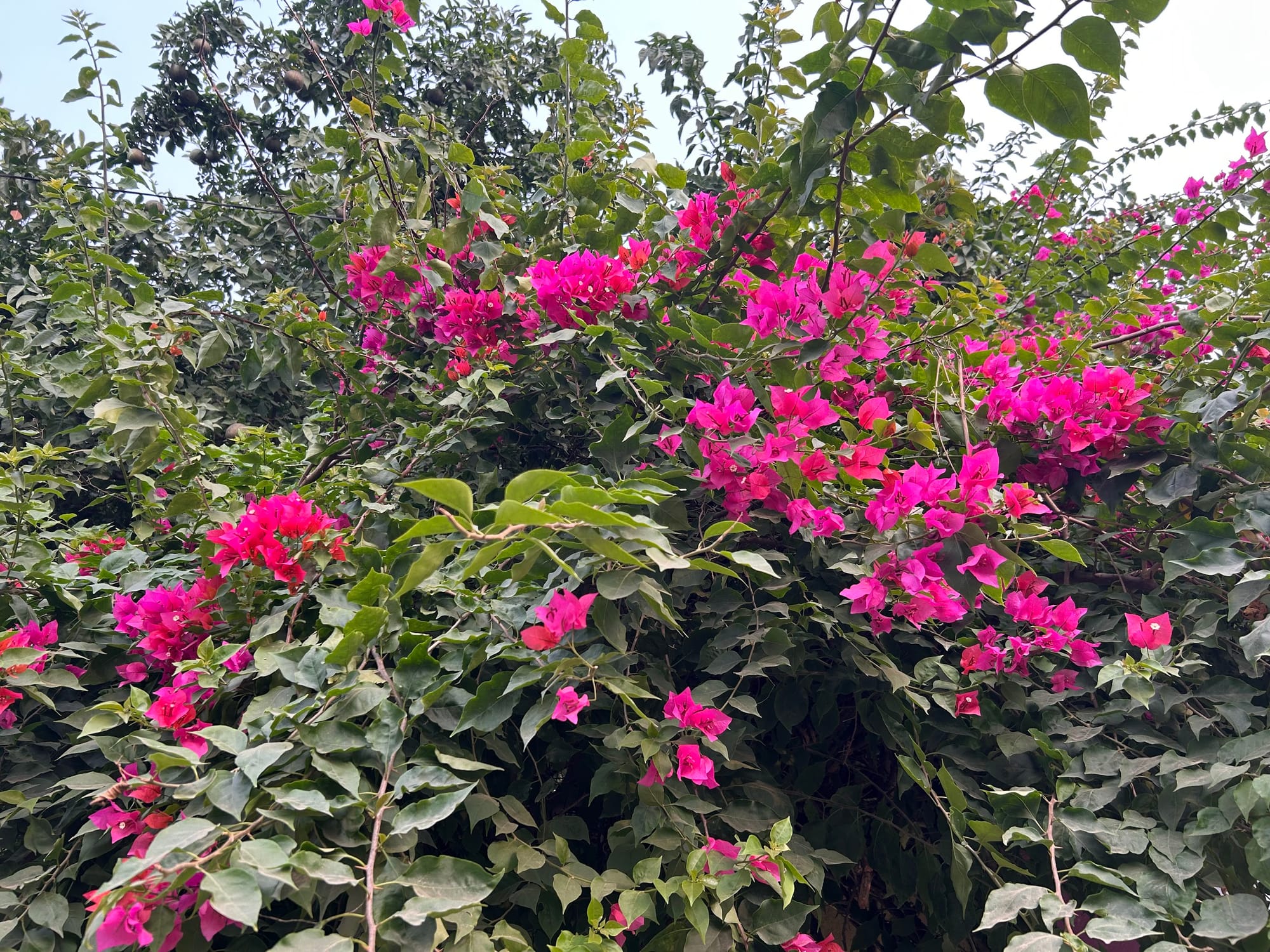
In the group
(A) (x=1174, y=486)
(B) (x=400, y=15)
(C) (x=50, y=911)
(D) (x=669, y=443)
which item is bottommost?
(C) (x=50, y=911)

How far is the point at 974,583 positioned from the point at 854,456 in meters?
0.26

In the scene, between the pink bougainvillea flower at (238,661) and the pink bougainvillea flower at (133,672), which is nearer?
the pink bougainvillea flower at (238,661)

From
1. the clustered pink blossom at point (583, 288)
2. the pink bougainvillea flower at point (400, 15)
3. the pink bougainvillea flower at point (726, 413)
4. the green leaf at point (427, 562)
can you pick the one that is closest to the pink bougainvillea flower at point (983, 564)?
the pink bougainvillea flower at point (726, 413)

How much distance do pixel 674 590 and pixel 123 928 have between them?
0.79m

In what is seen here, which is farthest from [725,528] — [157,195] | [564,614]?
[157,195]

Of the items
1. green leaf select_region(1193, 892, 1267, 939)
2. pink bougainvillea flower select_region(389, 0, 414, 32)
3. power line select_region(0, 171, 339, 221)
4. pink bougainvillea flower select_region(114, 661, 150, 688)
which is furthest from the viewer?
power line select_region(0, 171, 339, 221)

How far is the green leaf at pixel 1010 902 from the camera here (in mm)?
859

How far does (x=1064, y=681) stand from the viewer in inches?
46.8

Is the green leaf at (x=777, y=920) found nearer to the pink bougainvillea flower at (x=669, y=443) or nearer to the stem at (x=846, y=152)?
the pink bougainvillea flower at (x=669, y=443)

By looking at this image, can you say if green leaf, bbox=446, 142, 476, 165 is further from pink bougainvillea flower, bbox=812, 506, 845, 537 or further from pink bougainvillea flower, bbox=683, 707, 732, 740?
pink bougainvillea flower, bbox=683, 707, 732, 740

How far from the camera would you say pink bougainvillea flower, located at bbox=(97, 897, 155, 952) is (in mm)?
725

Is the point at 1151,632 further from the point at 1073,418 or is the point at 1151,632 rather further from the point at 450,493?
the point at 450,493

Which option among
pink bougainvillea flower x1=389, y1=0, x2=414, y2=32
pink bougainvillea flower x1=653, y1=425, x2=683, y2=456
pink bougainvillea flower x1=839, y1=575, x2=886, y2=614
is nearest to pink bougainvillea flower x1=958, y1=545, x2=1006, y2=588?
pink bougainvillea flower x1=839, y1=575, x2=886, y2=614

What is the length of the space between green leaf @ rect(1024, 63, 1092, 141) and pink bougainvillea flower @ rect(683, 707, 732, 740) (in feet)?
2.67
